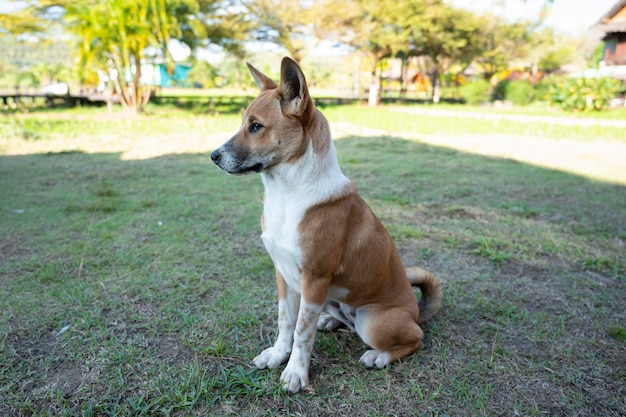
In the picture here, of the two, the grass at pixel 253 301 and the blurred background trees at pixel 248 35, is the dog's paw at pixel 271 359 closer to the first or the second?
the grass at pixel 253 301

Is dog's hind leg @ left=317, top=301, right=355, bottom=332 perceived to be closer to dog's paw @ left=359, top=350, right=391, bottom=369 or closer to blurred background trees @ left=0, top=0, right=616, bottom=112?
dog's paw @ left=359, top=350, right=391, bottom=369

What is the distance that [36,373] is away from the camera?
245 cm

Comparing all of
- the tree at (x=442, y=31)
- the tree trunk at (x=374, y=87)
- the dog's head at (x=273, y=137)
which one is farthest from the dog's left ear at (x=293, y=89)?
the tree trunk at (x=374, y=87)

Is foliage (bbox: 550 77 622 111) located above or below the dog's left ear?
above

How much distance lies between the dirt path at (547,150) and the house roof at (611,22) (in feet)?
57.9

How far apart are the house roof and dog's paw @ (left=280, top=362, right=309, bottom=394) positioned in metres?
29.3

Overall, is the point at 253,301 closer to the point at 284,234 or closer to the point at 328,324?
the point at 328,324

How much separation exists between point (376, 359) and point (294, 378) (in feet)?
1.70

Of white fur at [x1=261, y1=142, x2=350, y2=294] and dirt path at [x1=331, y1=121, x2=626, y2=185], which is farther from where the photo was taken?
dirt path at [x1=331, y1=121, x2=626, y2=185]

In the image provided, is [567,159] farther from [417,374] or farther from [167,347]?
[167,347]

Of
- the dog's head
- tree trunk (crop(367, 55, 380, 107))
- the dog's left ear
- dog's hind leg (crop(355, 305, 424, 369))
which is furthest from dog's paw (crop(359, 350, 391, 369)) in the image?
tree trunk (crop(367, 55, 380, 107))

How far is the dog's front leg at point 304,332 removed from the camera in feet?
7.52

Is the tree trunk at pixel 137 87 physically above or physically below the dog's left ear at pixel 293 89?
above

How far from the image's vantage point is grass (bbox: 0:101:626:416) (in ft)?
7.70
